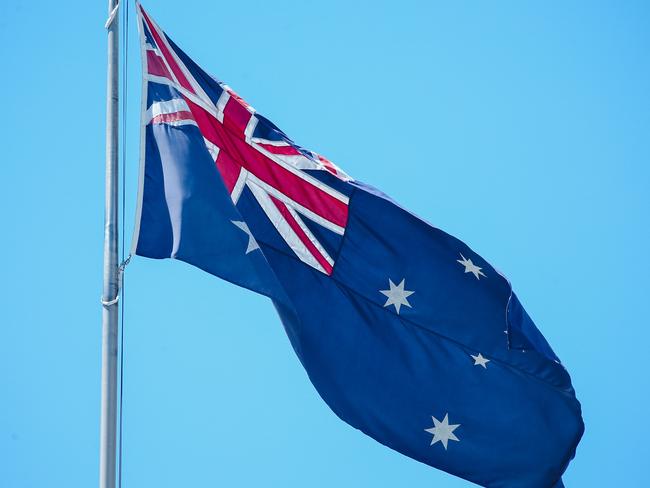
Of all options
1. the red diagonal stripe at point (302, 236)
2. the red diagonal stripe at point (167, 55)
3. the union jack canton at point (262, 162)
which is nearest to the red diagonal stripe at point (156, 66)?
the union jack canton at point (262, 162)

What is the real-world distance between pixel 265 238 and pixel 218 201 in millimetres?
1613

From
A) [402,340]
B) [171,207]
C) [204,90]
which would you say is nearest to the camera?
[171,207]

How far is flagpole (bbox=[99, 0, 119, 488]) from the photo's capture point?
10805 mm

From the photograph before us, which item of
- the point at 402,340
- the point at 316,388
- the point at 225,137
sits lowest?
the point at 316,388

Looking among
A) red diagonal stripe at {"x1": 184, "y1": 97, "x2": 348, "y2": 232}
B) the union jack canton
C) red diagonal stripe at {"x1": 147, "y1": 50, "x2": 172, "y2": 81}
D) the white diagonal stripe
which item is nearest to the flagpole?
red diagonal stripe at {"x1": 147, "y1": 50, "x2": 172, "y2": 81}

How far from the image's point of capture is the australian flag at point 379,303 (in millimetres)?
13391

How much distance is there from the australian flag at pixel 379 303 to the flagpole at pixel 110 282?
51cm

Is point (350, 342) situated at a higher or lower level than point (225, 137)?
lower

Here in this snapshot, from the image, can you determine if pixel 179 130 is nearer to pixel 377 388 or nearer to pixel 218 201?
pixel 218 201

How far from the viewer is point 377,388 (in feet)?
46.6

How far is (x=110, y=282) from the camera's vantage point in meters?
11.4

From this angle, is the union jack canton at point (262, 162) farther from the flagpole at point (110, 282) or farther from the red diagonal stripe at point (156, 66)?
the flagpole at point (110, 282)

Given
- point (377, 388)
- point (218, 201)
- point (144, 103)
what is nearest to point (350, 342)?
point (377, 388)

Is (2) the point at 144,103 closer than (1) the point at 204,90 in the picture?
Yes
